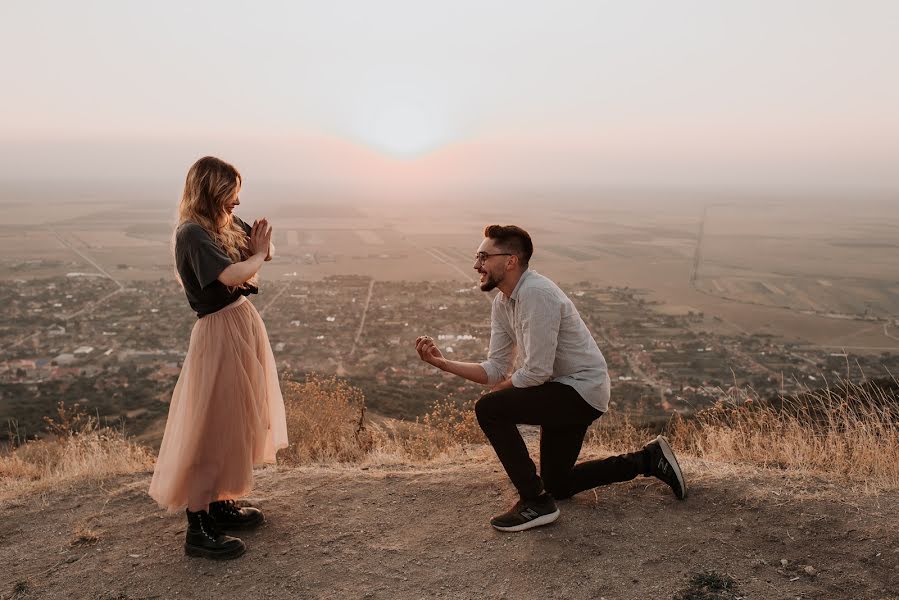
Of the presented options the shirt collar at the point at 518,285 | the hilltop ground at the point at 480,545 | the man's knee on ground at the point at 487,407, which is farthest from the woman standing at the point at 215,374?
the shirt collar at the point at 518,285

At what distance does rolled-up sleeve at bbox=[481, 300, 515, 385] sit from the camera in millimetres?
3464

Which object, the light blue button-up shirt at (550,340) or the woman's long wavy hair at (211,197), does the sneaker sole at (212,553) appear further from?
the light blue button-up shirt at (550,340)

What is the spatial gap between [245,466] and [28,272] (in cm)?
3896

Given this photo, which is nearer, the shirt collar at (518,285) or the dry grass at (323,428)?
the shirt collar at (518,285)

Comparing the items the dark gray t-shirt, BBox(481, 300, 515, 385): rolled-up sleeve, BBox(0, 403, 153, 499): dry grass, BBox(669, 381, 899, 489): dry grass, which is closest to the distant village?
BBox(669, 381, 899, 489): dry grass

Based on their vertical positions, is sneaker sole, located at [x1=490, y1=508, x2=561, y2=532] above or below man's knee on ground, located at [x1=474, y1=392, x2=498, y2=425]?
below

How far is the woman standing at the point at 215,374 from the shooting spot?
2926 millimetres

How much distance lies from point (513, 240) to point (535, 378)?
754 mm

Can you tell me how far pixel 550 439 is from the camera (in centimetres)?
340

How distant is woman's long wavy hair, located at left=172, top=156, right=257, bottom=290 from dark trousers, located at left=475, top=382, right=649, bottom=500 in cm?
163

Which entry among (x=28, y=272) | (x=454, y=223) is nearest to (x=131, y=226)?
(x=28, y=272)

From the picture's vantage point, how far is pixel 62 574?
10.1ft

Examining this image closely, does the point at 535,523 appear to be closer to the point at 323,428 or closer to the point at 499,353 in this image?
the point at 499,353

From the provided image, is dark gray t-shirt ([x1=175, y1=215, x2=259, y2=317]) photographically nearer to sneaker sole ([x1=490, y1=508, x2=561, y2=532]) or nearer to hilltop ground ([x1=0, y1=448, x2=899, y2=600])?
hilltop ground ([x1=0, y1=448, x2=899, y2=600])
